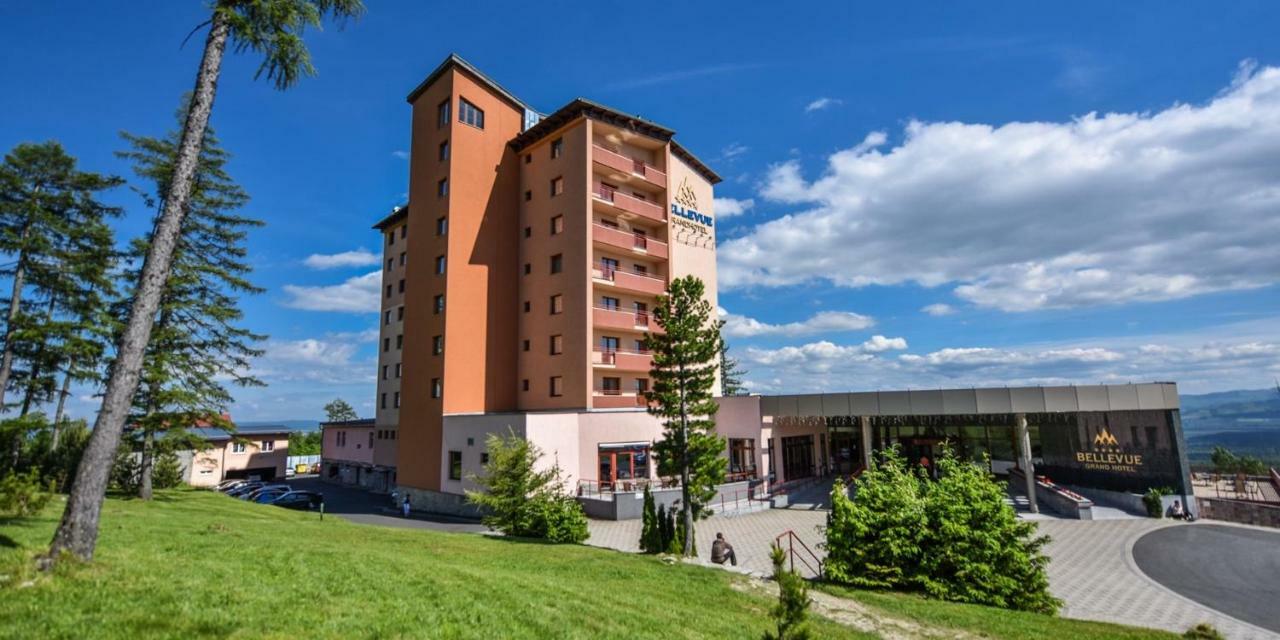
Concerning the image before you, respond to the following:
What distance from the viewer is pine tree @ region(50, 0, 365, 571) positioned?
8.73m

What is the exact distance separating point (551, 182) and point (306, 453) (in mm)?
61619

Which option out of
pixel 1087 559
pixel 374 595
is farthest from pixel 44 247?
pixel 1087 559

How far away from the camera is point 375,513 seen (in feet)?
115

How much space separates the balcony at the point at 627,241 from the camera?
1441 inches

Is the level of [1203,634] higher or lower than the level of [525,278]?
lower

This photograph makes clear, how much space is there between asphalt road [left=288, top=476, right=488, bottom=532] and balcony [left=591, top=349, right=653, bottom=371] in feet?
38.9

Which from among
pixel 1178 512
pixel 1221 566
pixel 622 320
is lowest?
pixel 1221 566

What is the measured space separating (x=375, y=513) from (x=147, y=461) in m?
13.3

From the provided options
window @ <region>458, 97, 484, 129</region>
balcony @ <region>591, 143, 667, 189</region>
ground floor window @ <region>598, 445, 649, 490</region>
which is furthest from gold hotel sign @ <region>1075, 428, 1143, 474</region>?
window @ <region>458, 97, 484, 129</region>

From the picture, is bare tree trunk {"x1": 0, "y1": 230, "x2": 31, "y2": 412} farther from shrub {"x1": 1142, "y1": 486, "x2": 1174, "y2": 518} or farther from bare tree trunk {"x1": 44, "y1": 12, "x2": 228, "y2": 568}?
shrub {"x1": 1142, "y1": 486, "x2": 1174, "y2": 518}

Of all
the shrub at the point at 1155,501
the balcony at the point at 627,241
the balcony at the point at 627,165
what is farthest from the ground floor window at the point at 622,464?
the shrub at the point at 1155,501

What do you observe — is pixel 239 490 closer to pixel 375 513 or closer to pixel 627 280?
pixel 375 513

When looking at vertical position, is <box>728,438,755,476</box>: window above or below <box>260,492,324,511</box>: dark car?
above

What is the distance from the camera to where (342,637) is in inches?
260
